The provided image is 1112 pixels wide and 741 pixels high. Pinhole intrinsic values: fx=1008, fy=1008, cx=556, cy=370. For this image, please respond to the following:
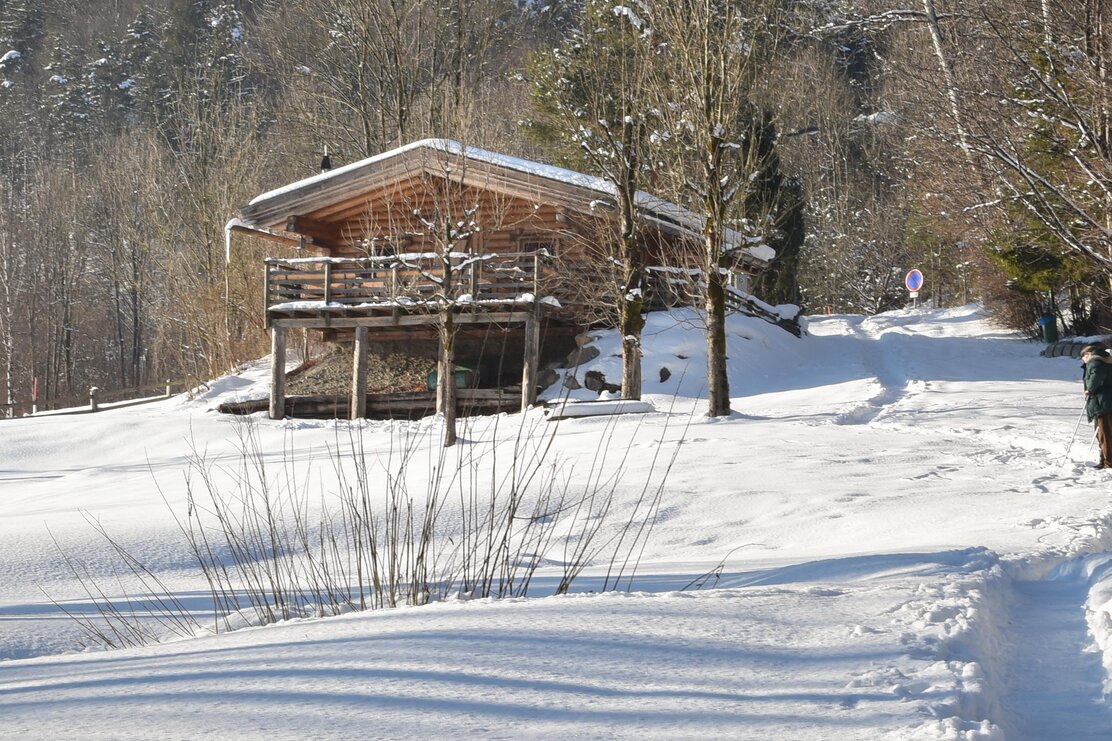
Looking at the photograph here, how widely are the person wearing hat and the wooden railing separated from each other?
9.76 metres

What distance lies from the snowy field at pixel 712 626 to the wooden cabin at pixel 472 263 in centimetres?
577

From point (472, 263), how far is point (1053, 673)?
13615 millimetres

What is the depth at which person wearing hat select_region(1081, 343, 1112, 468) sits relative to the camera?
1122 centimetres

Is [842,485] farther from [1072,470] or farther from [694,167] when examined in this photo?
[694,167]

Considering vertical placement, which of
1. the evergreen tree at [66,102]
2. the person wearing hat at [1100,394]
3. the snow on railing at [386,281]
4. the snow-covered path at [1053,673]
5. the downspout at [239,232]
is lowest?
the snow-covered path at [1053,673]

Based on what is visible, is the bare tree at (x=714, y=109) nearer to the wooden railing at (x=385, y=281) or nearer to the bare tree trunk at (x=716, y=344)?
the bare tree trunk at (x=716, y=344)

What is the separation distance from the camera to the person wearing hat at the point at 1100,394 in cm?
1122

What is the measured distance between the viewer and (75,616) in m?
6.35

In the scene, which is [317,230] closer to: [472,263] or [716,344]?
[472,263]

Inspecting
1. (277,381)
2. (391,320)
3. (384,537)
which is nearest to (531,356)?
(391,320)

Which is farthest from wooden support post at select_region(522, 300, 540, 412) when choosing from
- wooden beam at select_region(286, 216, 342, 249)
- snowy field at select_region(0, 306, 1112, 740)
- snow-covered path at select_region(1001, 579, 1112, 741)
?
snow-covered path at select_region(1001, 579, 1112, 741)

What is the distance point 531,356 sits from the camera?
1870cm

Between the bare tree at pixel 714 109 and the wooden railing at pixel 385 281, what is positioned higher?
the bare tree at pixel 714 109

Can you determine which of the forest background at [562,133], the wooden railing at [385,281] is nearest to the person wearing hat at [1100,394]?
the forest background at [562,133]
